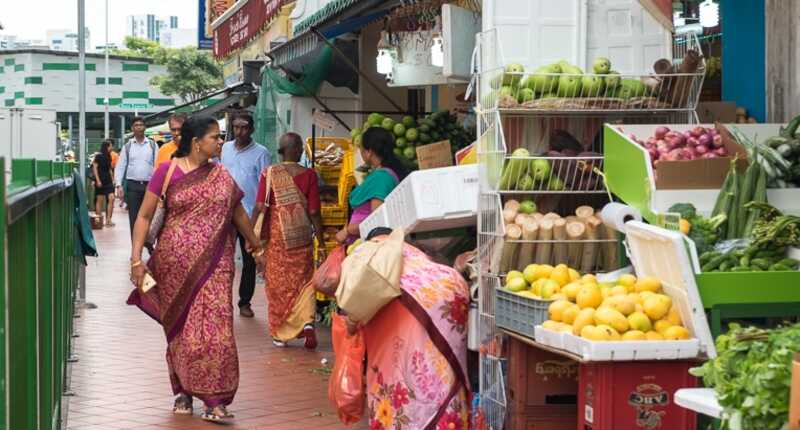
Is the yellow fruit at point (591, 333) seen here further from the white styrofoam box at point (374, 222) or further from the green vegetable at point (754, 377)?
the white styrofoam box at point (374, 222)

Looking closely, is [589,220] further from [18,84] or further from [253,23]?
[18,84]

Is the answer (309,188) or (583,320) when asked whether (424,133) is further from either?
(583,320)

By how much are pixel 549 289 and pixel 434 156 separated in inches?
114

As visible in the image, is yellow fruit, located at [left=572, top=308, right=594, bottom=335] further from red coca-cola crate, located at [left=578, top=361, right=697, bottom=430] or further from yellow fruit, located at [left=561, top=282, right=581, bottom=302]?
yellow fruit, located at [left=561, top=282, right=581, bottom=302]

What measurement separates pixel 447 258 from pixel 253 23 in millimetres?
15110

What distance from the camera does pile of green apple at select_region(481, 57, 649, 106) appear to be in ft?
22.9

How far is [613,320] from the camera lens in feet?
18.2

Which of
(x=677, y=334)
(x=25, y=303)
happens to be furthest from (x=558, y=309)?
(x=25, y=303)

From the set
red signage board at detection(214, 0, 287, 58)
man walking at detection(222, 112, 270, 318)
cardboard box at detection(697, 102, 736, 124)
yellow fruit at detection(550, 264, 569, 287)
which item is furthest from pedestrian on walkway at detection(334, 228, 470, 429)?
red signage board at detection(214, 0, 287, 58)

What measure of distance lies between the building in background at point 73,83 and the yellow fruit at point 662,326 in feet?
157

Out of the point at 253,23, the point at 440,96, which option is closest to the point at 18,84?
→ the point at 253,23

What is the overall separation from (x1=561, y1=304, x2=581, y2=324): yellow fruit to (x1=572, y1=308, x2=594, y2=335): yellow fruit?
78 mm

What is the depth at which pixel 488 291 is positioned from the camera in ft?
22.8

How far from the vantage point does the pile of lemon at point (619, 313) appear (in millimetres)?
5520
